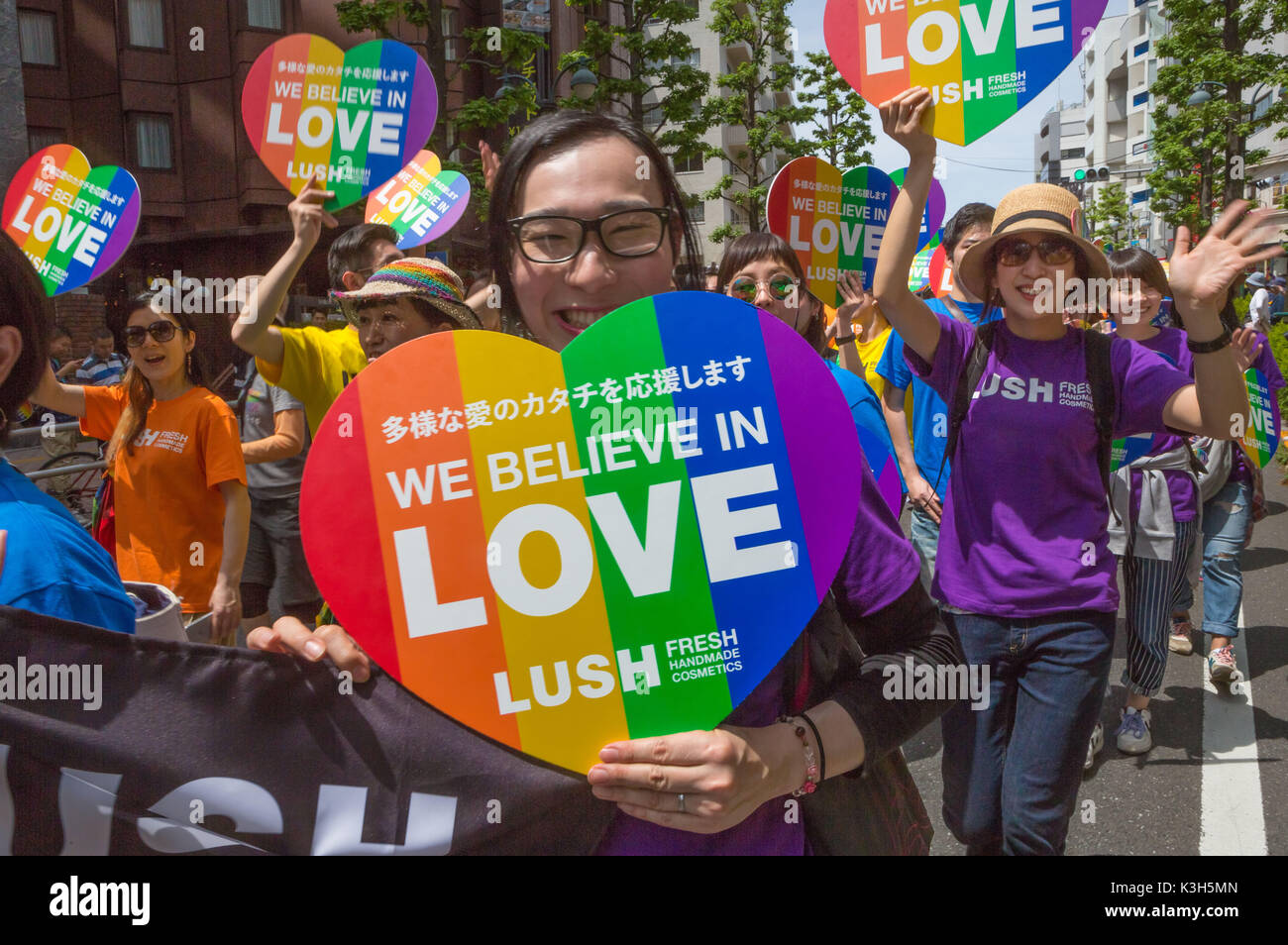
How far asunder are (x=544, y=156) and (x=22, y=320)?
853 mm

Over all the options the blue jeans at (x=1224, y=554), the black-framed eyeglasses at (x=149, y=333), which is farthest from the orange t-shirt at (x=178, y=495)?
the blue jeans at (x=1224, y=554)

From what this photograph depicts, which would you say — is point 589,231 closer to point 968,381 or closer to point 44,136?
point 968,381

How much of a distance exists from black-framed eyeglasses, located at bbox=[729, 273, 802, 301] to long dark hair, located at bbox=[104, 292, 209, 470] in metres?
1.99

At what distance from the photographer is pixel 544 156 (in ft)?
4.67

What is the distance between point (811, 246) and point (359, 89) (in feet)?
7.78

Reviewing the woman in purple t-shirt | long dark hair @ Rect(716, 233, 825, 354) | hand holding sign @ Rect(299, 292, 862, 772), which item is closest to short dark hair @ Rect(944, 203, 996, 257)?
long dark hair @ Rect(716, 233, 825, 354)

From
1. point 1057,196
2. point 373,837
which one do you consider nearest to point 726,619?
point 373,837

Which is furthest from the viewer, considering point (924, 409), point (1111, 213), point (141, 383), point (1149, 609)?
point (1111, 213)

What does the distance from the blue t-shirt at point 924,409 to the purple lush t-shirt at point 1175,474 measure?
28.0 inches

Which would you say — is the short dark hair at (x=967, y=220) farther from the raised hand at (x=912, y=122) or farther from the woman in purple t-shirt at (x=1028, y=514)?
the raised hand at (x=912, y=122)

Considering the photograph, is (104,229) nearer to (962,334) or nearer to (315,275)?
(962,334)

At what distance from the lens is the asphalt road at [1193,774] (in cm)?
334

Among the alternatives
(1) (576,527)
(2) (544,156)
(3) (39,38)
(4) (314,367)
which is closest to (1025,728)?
(1) (576,527)

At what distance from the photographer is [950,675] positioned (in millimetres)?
1430
